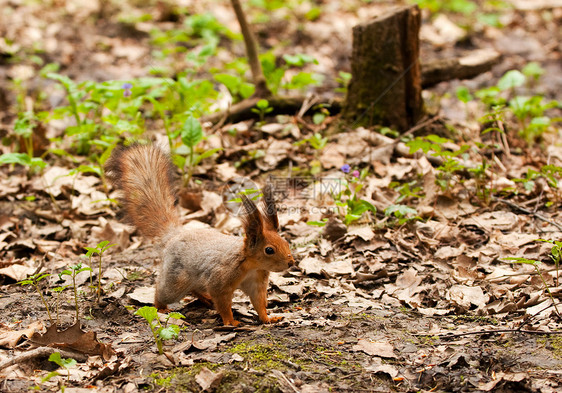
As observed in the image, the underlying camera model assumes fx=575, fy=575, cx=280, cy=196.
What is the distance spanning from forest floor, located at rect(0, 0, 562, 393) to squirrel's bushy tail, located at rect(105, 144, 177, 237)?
0.47m

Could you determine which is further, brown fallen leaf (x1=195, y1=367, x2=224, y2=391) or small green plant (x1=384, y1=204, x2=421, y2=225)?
small green plant (x1=384, y1=204, x2=421, y2=225)

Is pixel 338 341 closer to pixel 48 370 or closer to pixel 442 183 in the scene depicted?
pixel 48 370

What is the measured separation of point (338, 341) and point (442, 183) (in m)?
2.45

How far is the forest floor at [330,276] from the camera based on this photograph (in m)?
2.97

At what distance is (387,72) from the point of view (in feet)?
21.5

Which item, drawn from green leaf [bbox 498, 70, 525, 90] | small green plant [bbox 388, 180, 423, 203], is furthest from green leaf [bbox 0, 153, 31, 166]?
green leaf [bbox 498, 70, 525, 90]

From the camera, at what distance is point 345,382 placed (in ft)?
9.50

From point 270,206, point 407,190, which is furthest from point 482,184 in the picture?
point 270,206

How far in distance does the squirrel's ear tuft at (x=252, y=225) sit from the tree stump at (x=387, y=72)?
3.05 meters

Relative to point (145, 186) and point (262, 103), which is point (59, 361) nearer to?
point (145, 186)

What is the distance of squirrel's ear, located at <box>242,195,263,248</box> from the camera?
3.59 meters

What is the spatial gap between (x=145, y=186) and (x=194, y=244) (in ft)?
2.40

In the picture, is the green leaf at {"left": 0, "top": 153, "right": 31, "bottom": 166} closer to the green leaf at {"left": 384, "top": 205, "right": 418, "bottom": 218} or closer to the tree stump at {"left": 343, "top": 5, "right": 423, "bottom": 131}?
the green leaf at {"left": 384, "top": 205, "right": 418, "bottom": 218}

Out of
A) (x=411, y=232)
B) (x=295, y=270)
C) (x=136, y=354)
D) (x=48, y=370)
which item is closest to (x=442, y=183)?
(x=411, y=232)
